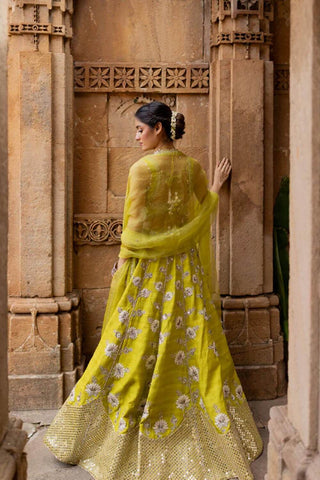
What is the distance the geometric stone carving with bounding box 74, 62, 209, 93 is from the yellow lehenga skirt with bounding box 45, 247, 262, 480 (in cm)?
150

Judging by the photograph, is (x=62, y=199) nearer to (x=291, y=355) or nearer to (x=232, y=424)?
(x=232, y=424)

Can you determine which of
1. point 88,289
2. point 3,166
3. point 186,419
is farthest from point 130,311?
point 3,166

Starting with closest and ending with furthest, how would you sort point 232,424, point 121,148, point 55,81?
point 232,424 → point 55,81 → point 121,148

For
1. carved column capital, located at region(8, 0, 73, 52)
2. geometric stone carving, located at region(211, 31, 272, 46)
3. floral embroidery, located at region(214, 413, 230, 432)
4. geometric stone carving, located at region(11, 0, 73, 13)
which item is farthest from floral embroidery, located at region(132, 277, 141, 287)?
geometric stone carving, located at region(11, 0, 73, 13)

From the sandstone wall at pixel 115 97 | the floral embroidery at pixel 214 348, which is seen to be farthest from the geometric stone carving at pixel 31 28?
the floral embroidery at pixel 214 348

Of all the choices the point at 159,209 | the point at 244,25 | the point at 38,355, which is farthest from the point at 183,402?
the point at 244,25

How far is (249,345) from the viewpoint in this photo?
3883mm

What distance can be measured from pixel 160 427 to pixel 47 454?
2.34ft

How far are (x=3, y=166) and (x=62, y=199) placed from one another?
1.93 m

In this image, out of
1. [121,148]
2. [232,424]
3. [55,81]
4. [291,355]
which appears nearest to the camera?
[291,355]

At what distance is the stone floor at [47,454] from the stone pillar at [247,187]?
1.09 feet

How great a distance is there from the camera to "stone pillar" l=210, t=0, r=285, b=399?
383 cm

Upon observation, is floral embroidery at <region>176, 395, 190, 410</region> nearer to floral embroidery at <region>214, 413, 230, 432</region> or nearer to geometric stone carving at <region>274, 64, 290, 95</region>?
floral embroidery at <region>214, 413, 230, 432</region>

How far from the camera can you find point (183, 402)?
9.64 ft
